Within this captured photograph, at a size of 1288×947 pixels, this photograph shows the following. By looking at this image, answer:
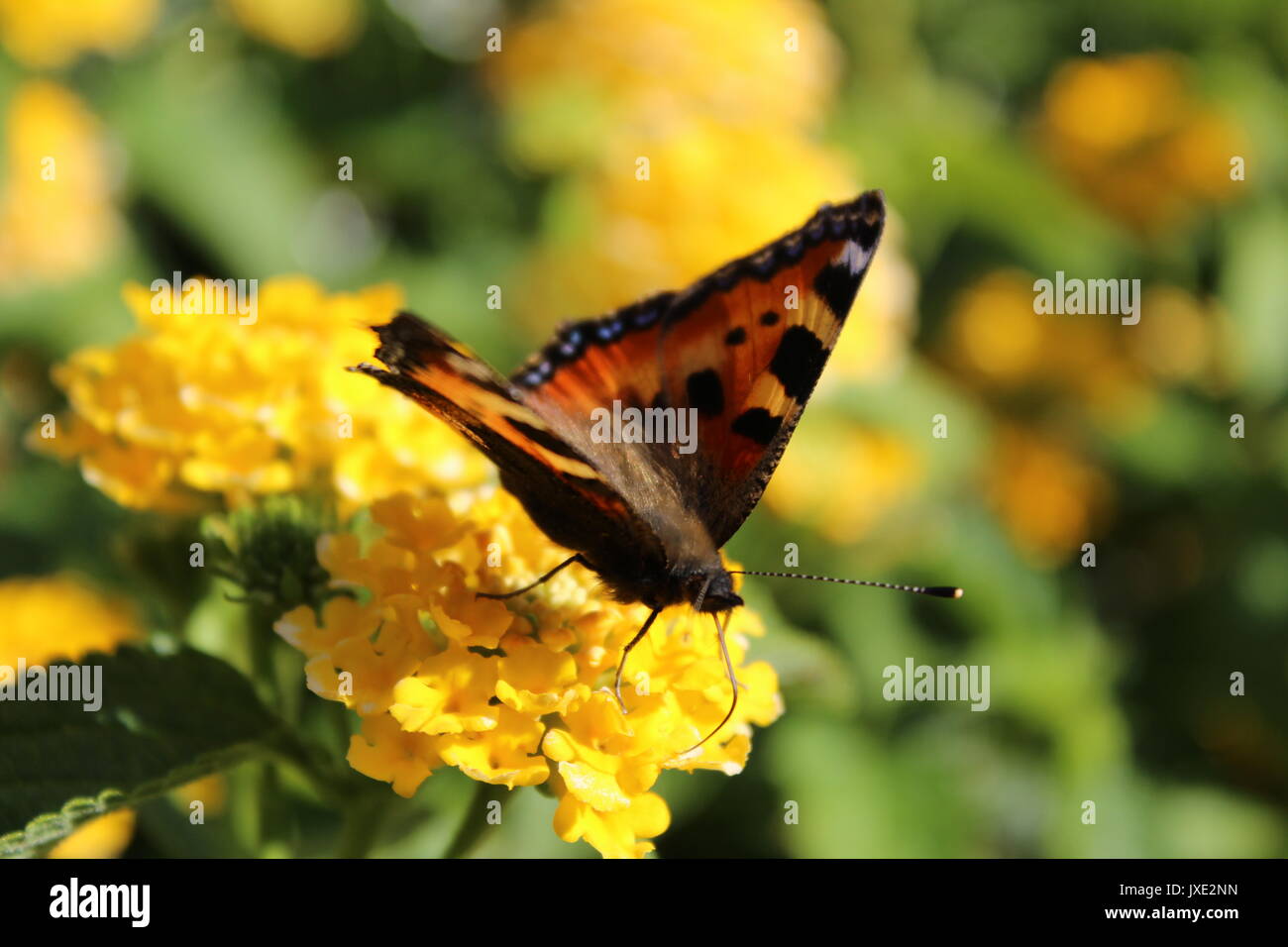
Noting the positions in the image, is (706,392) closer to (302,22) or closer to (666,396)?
(666,396)

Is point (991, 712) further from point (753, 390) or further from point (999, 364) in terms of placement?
point (753, 390)

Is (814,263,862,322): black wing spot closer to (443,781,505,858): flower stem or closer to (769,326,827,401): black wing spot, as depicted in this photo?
(769,326,827,401): black wing spot

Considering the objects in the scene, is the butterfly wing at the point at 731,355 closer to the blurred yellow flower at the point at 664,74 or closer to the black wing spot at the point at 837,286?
the black wing spot at the point at 837,286

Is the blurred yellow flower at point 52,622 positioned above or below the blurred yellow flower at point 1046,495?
below

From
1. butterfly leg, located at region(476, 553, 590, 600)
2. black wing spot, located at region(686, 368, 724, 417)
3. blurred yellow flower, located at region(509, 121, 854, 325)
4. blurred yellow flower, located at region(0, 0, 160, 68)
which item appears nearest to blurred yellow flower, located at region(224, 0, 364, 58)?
blurred yellow flower, located at region(0, 0, 160, 68)

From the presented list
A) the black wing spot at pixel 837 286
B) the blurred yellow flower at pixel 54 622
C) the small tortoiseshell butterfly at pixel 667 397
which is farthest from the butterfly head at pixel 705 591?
the blurred yellow flower at pixel 54 622

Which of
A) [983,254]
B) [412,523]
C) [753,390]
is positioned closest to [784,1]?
[983,254]
